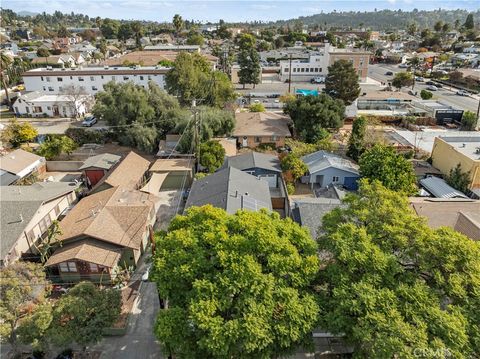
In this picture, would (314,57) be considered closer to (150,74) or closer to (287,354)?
(150,74)

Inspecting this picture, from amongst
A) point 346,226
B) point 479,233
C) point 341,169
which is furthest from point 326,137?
point 346,226

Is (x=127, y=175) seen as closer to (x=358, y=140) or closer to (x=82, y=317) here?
(x=82, y=317)

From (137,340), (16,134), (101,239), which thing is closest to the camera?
(137,340)

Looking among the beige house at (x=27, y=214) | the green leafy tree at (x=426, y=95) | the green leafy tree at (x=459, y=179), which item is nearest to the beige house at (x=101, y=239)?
the beige house at (x=27, y=214)

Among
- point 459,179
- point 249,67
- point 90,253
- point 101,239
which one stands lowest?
point 90,253

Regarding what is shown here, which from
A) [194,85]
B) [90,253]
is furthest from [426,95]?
[90,253]

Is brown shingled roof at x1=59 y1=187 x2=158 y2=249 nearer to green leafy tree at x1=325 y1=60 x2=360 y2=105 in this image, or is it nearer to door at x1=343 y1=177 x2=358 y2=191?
door at x1=343 y1=177 x2=358 y2=191
